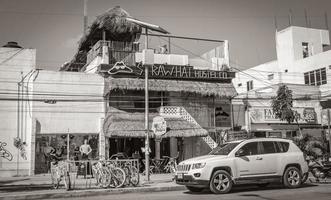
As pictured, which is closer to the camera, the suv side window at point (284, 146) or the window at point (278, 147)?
the window at point (278, 147)

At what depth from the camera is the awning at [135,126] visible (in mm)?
21859

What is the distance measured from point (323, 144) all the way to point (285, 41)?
68.7ft

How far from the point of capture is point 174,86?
24281mm

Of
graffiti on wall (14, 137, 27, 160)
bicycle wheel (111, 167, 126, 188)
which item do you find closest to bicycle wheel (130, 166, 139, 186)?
bicycle wheel (111, 167, 126, 188)

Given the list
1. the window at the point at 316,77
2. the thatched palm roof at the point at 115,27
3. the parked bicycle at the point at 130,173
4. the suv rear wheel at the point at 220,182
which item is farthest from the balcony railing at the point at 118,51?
the window at the point at 316,77

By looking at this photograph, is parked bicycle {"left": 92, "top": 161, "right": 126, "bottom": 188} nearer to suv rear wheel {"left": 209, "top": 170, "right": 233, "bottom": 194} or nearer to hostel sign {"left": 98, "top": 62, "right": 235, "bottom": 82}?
suv rear wheel {"left": 209, "top": 170, "right": 233, "bottom": 194}

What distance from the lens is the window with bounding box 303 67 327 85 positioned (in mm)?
38125

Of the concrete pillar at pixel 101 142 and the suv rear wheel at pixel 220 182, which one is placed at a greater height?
the concrete pillar at pixel 101 142

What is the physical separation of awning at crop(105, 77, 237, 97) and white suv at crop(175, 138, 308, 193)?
10436mm

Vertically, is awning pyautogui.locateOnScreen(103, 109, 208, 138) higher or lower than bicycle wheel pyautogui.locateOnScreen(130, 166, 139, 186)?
higher

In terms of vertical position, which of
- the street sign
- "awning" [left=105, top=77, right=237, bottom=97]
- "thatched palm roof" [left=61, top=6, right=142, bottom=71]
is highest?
"thatched palm roof" [left=61, top=6, right=142, bottom=71]

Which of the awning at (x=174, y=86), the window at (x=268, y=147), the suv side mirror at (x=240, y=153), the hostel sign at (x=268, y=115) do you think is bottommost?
the suv side mirror at (x=240, y=153)

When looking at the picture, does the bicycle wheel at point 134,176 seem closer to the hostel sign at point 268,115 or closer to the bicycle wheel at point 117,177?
the bicycle wheel at point 117,177

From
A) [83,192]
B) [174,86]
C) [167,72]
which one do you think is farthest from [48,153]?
[83,192]
